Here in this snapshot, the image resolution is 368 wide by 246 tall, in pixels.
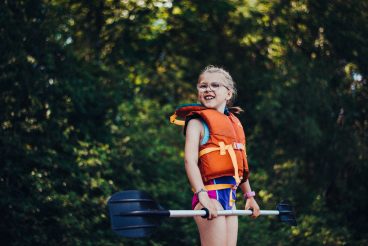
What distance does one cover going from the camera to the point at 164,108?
11.7 m

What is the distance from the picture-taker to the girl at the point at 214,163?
160 inches

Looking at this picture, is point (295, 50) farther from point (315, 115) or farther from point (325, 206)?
point (325, 206)

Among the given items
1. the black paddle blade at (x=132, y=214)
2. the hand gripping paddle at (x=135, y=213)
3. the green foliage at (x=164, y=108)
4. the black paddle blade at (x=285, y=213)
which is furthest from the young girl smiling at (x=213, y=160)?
the green foliage at (x=164, y=108)

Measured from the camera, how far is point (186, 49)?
542 inches

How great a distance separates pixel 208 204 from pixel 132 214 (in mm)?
517

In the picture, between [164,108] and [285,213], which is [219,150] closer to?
[285,213]

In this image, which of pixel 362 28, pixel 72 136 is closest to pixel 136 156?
A: pixel 72 136

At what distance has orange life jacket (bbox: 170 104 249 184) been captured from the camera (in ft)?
13.7

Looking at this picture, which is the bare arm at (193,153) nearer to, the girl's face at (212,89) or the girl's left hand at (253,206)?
the girl's face at (212,89)

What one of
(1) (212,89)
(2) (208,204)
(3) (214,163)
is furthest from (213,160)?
(1) (212,89)

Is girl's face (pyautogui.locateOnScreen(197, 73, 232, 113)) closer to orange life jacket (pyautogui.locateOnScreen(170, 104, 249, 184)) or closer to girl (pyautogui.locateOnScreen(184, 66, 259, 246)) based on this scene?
girl (pyautogui.locateOnScreen(184, 66, 259, 246))

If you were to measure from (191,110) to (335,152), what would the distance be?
28.3 feet

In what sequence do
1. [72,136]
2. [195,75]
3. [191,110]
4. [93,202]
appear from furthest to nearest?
[195,75] < [72,136] < [93,202] < [191,110]

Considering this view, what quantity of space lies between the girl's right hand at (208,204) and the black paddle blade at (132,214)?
27cm
